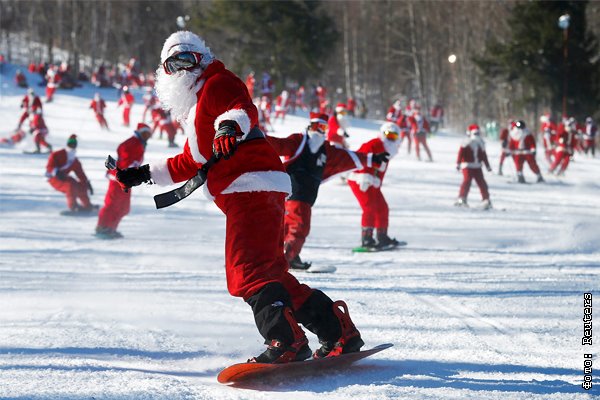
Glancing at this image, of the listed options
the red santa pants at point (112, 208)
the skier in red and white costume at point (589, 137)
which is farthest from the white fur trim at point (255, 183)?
the skier in red and white costume at point (589, 137)

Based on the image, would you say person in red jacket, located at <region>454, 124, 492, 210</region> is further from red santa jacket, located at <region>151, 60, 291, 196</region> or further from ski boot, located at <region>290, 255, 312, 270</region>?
red santa jacket, located at <region>151, 60, 291, 196</region>

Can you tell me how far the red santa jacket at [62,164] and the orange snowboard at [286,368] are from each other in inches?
376

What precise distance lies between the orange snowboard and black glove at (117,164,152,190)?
1.06 meters

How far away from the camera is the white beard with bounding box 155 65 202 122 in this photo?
3824 mm

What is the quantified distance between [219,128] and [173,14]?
57.7 metres

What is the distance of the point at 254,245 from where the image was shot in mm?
3457

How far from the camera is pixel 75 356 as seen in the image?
11.5ft

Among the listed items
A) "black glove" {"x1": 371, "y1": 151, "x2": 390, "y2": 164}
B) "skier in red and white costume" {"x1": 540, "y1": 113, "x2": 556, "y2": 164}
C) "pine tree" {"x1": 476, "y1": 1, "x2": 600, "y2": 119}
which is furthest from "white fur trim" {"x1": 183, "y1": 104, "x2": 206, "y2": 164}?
"pine tree" {"x1": 476, "y1": 1, "x2": 600, "y2": 119}

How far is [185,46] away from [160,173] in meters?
0.70

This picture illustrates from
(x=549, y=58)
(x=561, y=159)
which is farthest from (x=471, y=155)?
(x=549, y=58)

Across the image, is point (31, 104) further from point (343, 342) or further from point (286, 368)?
point (286, 368)

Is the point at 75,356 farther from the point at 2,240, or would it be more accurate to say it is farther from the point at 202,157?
the point at 2,240

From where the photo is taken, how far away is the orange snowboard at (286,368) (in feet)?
10.5

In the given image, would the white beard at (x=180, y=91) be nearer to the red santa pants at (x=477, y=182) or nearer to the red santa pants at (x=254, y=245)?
the red santa pants at (x=254, y=245)
